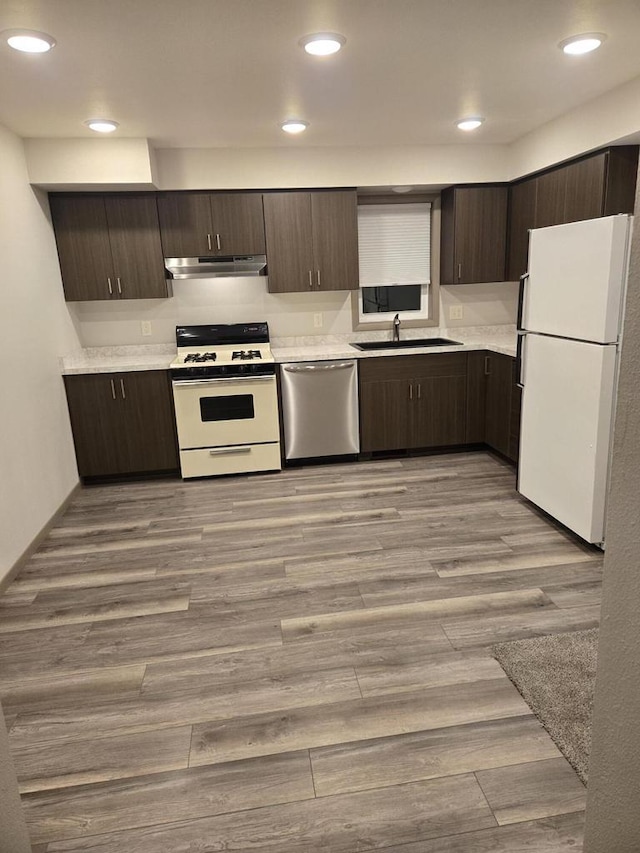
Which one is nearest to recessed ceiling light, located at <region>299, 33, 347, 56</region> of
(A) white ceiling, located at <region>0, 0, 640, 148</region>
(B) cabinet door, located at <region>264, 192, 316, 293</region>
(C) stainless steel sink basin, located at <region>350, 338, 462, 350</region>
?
(A) white ceiling, located at <region>0, 0, 640, 148</region>

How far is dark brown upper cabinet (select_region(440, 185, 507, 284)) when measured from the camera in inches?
181

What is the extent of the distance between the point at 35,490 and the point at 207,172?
8.58 feet

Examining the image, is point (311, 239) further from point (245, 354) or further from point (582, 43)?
point (582, 43)

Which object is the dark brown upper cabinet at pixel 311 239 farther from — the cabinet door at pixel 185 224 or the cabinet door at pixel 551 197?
the cabinet door at pixel 551 197

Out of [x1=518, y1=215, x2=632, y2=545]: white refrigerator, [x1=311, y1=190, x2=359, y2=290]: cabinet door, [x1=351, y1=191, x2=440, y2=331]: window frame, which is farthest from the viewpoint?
[x1=351, y1=191, x2=440, y2=331]: window frame

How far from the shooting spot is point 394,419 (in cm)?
461

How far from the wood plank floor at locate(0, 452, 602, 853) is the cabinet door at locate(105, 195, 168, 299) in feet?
5.76

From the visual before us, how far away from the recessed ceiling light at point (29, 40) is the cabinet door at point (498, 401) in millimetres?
3309

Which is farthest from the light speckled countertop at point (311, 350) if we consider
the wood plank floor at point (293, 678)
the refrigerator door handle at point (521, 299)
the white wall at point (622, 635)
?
the white wall at point (622, 635)

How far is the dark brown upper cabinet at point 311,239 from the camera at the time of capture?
441 cm

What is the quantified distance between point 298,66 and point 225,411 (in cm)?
240

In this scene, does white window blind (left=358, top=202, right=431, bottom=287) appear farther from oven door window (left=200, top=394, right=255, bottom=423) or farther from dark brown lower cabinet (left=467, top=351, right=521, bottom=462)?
oven door window (left=200, top=394, right=255, bottom=423)

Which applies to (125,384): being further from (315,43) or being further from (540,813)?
(540,813)

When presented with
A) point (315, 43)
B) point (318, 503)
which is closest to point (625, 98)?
point (315, 43)
